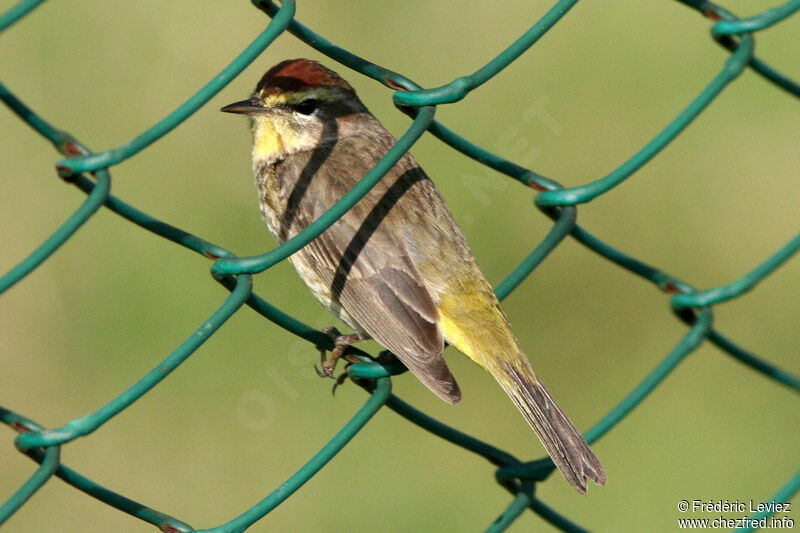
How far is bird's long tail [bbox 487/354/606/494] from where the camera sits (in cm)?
313

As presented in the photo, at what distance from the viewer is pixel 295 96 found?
3.91 meters

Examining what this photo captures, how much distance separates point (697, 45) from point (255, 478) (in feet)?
13.5

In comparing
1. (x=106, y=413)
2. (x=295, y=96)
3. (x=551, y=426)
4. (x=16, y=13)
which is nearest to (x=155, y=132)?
(x=16, y=13)

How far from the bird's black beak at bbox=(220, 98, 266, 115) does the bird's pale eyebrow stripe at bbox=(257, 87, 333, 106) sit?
0.16ft

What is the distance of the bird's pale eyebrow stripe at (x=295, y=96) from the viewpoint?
3.89 m

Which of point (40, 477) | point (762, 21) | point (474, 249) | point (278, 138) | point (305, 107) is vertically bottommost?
point (40, 477)

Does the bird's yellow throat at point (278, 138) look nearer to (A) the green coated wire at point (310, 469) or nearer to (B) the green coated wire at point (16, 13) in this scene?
(A) the green coated wire at point (310, 469)

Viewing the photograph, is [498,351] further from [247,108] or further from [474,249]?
[474,249]

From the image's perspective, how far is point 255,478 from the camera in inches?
196

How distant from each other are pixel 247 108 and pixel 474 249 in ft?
7.77

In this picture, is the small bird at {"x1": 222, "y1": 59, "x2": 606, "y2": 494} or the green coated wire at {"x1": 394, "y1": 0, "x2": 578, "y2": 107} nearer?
the green coated wire at {"x1": 394, "y1": 0, "x2": 578, "y2": 107}

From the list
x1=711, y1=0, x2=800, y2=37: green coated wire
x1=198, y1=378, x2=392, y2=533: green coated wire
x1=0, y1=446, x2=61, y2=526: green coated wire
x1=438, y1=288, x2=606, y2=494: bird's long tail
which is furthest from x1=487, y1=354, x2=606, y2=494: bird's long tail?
x1=0, y1=446, x2=61, y2=526: green coated wire

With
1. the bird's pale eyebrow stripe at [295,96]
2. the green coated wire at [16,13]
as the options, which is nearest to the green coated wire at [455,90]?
the green coated wire at [16,13]

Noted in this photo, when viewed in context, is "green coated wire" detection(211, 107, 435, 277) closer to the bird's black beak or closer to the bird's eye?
the bird's black beak
